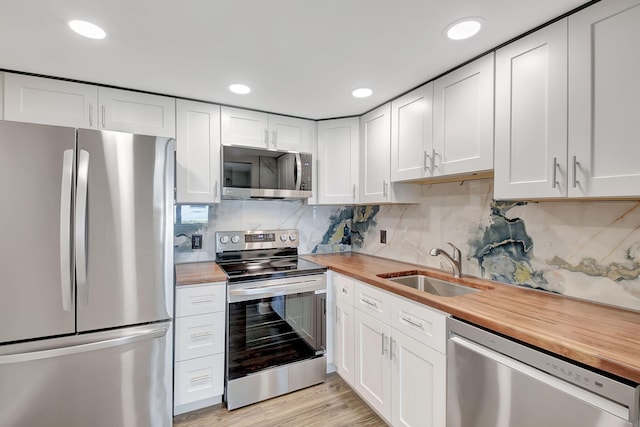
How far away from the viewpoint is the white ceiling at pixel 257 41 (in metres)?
1.23

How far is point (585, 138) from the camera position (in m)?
1.18

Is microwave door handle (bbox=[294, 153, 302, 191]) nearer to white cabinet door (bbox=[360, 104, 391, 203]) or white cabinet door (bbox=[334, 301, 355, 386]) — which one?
white cabinet door (bbox=[360, 104, 391, 203])

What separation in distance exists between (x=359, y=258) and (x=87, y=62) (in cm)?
239

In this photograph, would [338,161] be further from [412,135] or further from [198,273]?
[198,273]

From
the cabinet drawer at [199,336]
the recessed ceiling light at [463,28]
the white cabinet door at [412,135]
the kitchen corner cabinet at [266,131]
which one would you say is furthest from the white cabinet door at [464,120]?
the cabinet drawer at [199,336]

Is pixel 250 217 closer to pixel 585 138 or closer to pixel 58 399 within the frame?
pixel 58 399

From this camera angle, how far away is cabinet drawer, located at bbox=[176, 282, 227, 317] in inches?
72.9

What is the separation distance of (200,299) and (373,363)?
119cm

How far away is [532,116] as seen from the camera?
136cm

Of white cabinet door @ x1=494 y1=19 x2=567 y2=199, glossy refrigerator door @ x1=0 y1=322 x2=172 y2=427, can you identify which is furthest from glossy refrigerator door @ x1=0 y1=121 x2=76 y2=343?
white cabinet door @ x1=494 y1=19 x2=567 y2=199

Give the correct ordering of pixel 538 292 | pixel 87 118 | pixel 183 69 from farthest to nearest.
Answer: pixel 87 118 < pixel 183 69 < pixel 538 292

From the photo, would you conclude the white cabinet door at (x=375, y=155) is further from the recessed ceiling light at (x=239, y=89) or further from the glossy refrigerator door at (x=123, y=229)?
the glossy refrigerator door at (x=123, y=229)

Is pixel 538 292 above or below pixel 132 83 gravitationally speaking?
below

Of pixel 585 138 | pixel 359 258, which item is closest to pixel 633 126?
pixel 585 138
